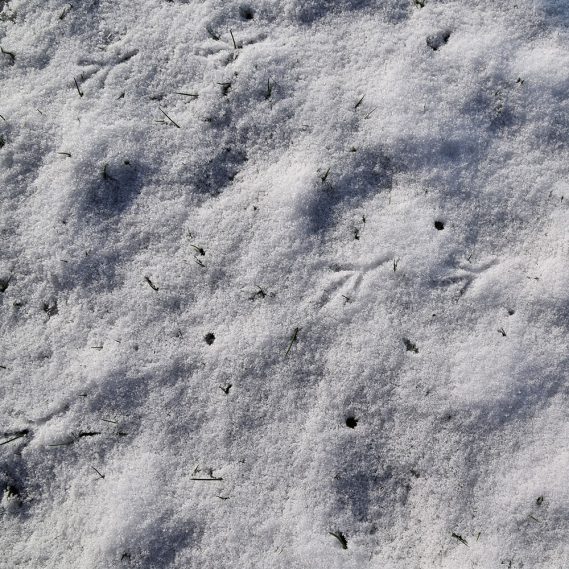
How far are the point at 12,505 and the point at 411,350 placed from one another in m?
1.92

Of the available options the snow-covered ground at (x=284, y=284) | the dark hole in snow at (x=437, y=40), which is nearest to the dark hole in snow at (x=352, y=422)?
the snow-covered ground at (x=284, y=284)

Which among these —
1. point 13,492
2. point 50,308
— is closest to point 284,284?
point 50,308

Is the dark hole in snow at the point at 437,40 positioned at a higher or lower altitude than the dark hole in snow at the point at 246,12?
lower

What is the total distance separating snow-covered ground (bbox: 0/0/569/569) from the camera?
2.19 meters

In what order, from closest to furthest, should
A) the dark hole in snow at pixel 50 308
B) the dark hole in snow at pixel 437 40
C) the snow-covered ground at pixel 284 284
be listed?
1. the snow-covered ground at pixel 284 284
2. the dark hole in snow at pixel 50 308
3. the dark hole in snow at pixel 437 40

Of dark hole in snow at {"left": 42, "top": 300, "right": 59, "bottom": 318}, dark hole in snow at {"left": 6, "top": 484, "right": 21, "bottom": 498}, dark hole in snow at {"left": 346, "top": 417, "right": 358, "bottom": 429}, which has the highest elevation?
dark hole in snow at {"left": 42, "top": 300, "right": 59, "bottom": 318}

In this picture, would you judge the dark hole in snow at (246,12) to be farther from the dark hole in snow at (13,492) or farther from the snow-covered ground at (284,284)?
the dark hole in snow at (13,492)

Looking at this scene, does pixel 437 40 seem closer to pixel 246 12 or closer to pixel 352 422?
pixel 246 12

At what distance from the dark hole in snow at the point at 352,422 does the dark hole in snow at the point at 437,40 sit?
1.81 meters

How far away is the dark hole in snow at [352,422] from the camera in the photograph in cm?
223

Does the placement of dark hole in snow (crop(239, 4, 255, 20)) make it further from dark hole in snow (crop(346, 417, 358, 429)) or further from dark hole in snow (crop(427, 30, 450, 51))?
dark hole in snow (crop(346, 417, 358, 429))

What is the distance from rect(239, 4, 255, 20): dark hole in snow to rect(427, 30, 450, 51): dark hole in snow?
34.6 inches

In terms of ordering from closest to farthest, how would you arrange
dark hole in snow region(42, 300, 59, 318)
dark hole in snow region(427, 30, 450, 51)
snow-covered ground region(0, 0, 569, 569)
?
1. snow-covered ground region(0, 0, 569, 569)
2. dark hole in snow region(42, 300, 59, 318)
3. dark hole in snow region(427, 30, 450, 51)

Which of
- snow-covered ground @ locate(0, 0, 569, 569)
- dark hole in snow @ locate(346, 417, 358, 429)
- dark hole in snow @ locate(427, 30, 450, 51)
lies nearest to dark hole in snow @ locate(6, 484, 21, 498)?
snow-covered ground @ locate(0, 0, 569, 569)
